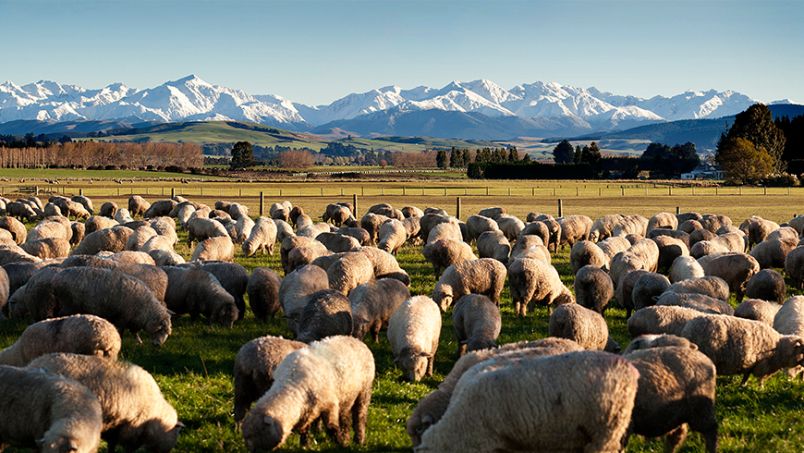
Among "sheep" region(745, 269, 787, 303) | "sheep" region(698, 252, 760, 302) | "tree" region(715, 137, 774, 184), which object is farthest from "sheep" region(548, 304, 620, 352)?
"tree" region(715, 137, 774, 184)

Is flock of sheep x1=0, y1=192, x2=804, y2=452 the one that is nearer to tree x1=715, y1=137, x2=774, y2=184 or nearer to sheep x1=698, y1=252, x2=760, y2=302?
sheep x1=698, y1=252, x2=760, y2=302

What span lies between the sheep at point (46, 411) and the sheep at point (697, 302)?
31.2 ft

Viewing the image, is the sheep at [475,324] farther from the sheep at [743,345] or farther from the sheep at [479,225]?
the sheep at [479,225]

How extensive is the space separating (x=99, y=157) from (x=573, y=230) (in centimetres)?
16535

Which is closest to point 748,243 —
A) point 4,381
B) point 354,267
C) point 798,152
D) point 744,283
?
point 744,283

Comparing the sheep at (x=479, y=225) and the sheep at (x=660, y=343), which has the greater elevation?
the sheep at (x=660, y=343)

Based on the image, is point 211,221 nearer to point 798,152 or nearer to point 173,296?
point 173,296

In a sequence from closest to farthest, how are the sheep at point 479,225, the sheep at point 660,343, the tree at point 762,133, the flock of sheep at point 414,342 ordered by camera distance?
the flock of sheep at point 414,342
the sheep at point 660,343
the sheep at point 479,225
the tree at point 762,133

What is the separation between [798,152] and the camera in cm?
10925

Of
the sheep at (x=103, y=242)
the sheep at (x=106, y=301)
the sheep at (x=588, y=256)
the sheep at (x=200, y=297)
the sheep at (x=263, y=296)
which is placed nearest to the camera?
the sheep at (x=106, y=301)

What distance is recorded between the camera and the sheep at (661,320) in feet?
38.0

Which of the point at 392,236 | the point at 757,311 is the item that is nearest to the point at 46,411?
the point at 757,311

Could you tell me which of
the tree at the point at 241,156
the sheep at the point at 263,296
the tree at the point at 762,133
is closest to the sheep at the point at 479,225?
the sheep at the point at 263,296

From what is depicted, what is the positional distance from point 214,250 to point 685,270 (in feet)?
42.3
